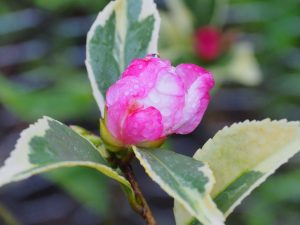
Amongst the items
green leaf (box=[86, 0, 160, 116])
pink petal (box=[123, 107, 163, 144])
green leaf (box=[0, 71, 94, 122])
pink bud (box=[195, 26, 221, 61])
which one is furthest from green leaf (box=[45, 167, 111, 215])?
pink petal (box=[123, 107, 163, 144])

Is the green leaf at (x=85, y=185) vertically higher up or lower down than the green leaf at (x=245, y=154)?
lower down

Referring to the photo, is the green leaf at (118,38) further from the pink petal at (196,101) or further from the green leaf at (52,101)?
the green leaf at (52,101)

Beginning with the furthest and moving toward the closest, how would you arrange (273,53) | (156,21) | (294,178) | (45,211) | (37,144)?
(45,211), (273,53), (294,178), (156,21), (37,144)

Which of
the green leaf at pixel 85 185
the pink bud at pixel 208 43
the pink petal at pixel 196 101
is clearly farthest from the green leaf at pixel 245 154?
the green leaf at pixel 85 185

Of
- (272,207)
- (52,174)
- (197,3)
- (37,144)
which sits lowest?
(272,207)

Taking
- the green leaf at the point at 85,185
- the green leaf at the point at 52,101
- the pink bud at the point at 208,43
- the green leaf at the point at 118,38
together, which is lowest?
the green leaf at the point at 85,185

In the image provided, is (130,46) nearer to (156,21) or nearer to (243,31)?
(156,21)

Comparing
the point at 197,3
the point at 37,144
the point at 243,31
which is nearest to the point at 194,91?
the point at 37,144

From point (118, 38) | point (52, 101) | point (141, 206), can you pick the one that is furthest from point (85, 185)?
point (141, 206)
